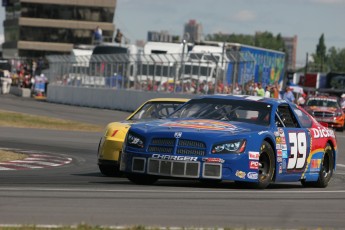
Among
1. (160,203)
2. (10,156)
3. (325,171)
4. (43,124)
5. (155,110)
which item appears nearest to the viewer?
(160,203)

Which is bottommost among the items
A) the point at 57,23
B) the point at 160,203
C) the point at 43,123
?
the point at 43,123

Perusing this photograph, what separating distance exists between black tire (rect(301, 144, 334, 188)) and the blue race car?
11 cm

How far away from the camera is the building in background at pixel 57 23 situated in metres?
140

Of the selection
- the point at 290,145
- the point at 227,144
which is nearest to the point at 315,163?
the point at 290,145

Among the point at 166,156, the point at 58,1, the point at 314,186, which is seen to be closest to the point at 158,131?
the point at 166,156

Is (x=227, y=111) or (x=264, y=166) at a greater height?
(x=227, y=111)

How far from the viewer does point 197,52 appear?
1858 inches

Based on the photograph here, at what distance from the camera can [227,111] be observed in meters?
14.1

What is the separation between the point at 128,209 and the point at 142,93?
3943 centimetres

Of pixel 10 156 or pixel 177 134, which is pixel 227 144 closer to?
pixel 177 134

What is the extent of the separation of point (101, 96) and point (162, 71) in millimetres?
7006

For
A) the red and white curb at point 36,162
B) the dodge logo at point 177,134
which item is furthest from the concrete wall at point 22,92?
the dodge logo at point 177,134

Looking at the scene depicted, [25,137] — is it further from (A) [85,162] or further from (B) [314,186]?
(B) [314,186]

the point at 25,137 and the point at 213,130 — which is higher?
the point at 213,130
